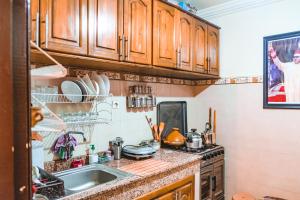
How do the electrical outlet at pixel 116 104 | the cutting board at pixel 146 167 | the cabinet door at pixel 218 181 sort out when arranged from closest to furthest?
the cutting board at pixel 146 167 → the electrical outlet at pixel 116 104 → the cabinet door at pixel 218 181

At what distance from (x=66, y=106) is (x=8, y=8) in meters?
1.48

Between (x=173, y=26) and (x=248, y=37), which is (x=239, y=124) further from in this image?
(x=173, y=26)

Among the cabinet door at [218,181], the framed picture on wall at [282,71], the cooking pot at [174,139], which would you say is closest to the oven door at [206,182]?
the cabinet door at [218,181]

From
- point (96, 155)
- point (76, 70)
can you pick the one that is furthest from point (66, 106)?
point (96, 155)

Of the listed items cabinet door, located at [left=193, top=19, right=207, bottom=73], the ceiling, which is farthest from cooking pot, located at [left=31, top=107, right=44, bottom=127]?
the ceiling

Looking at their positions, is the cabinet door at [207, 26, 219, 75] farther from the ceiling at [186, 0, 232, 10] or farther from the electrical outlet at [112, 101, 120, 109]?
the electrical outlet at [112, 101, 120, 109]

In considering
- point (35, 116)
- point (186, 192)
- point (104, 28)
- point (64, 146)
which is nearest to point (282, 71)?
point (186, 192)

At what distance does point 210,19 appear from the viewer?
2863mm

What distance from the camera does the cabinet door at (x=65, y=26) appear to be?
51.0 inches

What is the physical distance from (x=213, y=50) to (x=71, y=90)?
1.74 m

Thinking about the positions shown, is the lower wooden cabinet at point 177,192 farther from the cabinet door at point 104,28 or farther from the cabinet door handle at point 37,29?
the cabinet door handle at point 37,29

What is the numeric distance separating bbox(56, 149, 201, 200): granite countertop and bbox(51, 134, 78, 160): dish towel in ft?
1.01

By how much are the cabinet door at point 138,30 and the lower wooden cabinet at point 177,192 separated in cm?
101

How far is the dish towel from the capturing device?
1.69 meters
